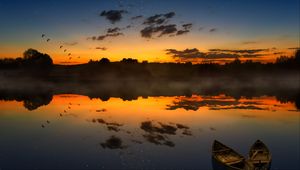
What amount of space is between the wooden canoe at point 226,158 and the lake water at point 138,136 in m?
1.51

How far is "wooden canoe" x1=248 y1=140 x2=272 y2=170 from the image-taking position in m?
34.0

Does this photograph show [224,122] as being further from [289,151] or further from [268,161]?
[268,161]

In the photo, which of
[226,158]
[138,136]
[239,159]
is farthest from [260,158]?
[138,136]

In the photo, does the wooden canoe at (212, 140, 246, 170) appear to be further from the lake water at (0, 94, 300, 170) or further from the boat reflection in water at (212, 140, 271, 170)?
the lake water at (0, 94, 300, 170)

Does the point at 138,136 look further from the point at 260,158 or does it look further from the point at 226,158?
the point at 260,158

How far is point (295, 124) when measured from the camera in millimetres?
62094

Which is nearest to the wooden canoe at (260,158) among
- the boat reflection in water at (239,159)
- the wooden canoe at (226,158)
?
the boat reflection in water at (239,159)

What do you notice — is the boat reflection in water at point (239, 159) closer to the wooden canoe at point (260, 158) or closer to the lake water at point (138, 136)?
the wooden canoe at point (260, 158)

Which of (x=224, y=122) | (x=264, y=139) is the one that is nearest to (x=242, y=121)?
(x=224, y=122)

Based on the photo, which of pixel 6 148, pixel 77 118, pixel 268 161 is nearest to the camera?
pixel 268 161

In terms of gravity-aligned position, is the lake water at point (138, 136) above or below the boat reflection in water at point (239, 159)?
below

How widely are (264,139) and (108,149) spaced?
74.8 feet

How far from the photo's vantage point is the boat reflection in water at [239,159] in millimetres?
33625

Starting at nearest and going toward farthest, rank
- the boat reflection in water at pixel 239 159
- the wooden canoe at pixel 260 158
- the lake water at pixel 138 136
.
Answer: the boat reflection in water at pixel 239 159, the wooden canoe at pixel 260 158, the lake water at pixel 138 136
